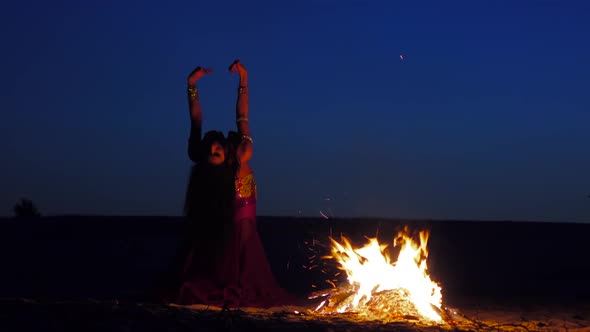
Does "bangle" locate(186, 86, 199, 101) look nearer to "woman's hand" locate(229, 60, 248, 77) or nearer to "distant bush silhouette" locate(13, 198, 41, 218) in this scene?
"woman's hand" locate(229, 60, 248, 77)

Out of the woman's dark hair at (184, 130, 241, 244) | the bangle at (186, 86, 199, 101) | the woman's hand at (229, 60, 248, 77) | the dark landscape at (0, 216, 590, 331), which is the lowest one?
the dark landscape at (0, 216, 590, 331)

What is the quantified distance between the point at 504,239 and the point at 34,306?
819 inches

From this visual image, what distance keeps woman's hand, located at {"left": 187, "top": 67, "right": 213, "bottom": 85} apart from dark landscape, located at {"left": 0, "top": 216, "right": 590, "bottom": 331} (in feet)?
8.53

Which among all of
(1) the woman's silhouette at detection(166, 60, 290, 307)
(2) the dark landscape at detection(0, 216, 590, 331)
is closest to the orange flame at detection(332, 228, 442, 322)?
(2) the dark landscape at detection(0, 216, 590, 331)

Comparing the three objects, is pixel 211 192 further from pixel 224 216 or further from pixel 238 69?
pixel 238 69

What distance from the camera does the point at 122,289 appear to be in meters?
11.4

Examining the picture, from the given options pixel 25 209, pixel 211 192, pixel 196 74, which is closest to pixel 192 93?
pixel 196 74

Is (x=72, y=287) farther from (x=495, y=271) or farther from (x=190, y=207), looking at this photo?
(x=495, y=271)

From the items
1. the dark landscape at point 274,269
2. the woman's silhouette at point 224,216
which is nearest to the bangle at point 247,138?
the woman's silhouette at point 224,216

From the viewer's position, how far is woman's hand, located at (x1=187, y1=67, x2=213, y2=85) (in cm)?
859

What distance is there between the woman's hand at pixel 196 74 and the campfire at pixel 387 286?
2.54 m

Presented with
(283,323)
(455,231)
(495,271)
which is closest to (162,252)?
(495,271)

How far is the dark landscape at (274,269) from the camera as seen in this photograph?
6.04 meters

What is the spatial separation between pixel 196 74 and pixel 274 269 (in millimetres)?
7295
